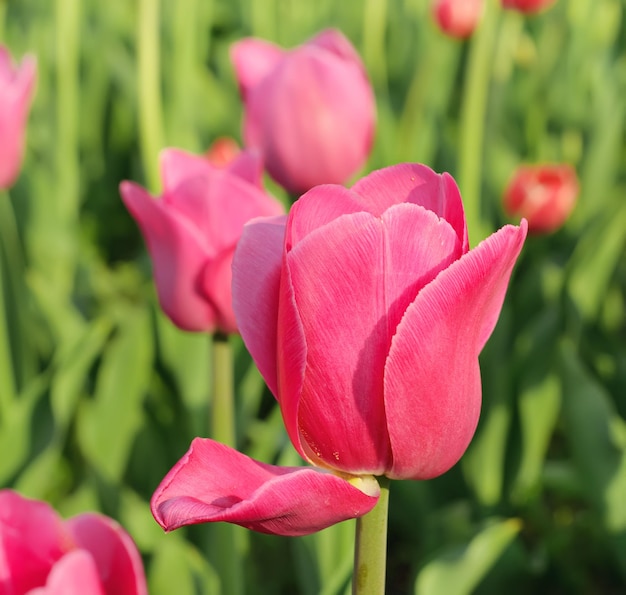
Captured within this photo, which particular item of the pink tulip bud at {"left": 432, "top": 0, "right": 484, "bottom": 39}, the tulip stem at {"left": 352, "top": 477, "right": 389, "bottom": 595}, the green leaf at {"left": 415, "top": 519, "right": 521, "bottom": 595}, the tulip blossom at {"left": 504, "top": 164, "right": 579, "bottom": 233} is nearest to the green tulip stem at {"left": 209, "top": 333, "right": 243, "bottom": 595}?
the green leaf at {"left": 415, "top": 519, "right": 521, "bottom": 595}

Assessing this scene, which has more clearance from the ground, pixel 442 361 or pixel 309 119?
pixel 442 361

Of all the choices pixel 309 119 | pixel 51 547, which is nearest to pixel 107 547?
pixel 51 547

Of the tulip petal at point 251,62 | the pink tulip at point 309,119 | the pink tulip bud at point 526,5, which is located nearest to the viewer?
the pink tulip at point 309,119

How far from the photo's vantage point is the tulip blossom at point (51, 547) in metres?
0.57

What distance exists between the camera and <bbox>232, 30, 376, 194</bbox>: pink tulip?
3.78 ft

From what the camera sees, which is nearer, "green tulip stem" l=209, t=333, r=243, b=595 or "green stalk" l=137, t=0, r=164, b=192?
"green tulip stem" l=209, t=333, r=243, b=595

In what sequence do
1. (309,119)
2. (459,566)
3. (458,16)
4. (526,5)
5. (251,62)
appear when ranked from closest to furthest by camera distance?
(459,566) < (309,119) < (251,62) < (526,5) < (458,16)

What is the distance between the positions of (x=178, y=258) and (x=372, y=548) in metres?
0.39

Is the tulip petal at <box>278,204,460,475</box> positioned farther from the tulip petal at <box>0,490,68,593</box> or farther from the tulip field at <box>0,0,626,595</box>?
the tulip petal at <box>0,490,68,593</box>

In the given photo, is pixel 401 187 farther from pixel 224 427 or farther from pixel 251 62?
pixel 251 62

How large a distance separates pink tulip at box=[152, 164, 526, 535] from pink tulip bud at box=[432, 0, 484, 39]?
5.22ft

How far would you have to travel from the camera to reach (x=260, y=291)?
47 cm

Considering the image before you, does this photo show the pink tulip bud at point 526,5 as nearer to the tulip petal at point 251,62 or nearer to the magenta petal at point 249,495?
the tulip petal at point 251,62

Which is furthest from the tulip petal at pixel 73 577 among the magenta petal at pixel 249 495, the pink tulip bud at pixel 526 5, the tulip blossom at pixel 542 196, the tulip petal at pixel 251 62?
the pink tulip bud at pixel 526 5
